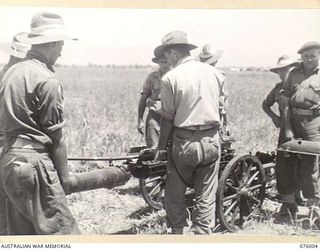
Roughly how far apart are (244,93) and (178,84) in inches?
72.0

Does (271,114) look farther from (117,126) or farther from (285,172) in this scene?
(117,126)

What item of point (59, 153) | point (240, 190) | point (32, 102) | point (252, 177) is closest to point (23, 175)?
point (59, 153)

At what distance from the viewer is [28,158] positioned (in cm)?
305

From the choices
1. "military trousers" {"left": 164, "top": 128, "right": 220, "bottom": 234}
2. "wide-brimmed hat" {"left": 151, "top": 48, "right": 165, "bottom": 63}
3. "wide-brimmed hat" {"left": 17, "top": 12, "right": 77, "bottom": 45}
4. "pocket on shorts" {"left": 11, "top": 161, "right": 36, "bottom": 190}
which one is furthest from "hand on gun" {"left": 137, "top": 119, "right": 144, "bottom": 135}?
"pocket on shorts" {"left": 11, "top": 161, "right": 36, "bottom": 190}

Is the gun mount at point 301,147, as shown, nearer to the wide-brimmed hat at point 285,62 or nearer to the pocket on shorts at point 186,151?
the wide-brimmed hat at point 285,62

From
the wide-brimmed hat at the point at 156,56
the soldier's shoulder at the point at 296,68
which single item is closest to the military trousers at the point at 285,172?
the soldier's shoulder at the point at 296,68

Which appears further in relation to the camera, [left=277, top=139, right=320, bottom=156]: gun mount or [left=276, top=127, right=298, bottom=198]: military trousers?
[left=276, top=127, right=298, bottom=198]: military trousers

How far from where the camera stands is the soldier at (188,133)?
3.40 meters

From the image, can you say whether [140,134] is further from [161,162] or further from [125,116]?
[161,162]

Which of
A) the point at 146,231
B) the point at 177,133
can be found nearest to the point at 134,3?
the point at 177,133

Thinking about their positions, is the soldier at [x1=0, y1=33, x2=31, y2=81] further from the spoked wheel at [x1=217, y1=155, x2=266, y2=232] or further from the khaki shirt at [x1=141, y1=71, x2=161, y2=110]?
the spoked wheel at [x1=217, y1=155, x2=266, y2=232]

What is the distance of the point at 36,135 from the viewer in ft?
10.0

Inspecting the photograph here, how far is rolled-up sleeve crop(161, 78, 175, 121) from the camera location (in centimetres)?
341

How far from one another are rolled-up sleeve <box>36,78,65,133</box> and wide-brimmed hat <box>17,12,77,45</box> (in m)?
0.28
